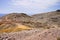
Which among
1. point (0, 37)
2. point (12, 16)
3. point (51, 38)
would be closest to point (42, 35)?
point (51, 38)

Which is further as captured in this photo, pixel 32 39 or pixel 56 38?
pixel 32 39

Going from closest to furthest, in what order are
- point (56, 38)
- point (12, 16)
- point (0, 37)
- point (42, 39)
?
point (56, 38) → point (42, 39) → point (0, 37) → point (12, 16)

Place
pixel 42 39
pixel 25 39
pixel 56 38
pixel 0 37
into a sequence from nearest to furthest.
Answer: pixel 56 38 < pixel 42 39 < pixel 25 39 < pixel 0 37

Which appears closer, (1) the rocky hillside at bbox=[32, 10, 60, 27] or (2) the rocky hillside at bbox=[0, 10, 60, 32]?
(2) the rocky hillside at bbox=[0, 10, 60, 32]

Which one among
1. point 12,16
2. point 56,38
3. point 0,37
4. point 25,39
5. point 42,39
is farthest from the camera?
point 12,16

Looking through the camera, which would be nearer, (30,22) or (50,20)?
(30,22)

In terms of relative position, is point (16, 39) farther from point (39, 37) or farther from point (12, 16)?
point (12, 16)

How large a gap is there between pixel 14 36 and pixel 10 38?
2.17 feet

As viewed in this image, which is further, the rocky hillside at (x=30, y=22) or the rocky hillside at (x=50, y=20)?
the rocky hillside at (x=50, y=20)

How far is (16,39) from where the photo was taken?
656 inches

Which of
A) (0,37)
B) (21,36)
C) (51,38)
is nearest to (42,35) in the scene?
(51,38)

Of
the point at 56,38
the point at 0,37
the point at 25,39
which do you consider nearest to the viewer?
the point at 56,38

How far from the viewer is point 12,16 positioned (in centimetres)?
4466

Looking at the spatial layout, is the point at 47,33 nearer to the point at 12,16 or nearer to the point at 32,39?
the point at 32,39
